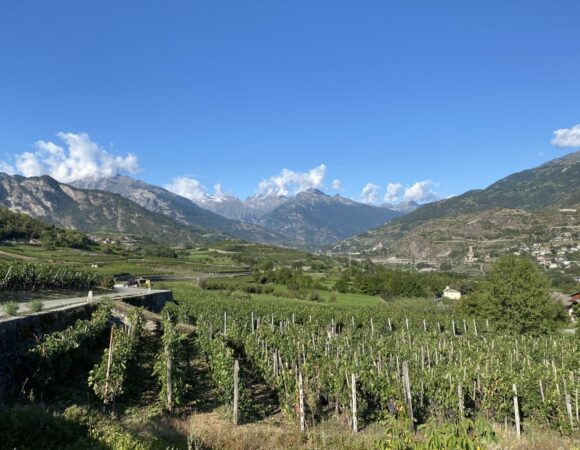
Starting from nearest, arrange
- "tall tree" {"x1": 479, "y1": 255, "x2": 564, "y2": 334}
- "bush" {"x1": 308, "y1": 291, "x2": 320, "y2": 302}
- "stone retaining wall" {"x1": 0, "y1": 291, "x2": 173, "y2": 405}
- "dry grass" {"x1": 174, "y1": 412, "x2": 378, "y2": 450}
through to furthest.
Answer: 1. "dry grass" {"x1": 174, "y1": 412, "x2": 378, "y2": 450}
2. "stone retaining wall" {"x1": 0, "y1": 291, "x2": 173, "y2": 405}
3. "tall tree" {"x1": 479, "y1": 255, "x2": 564, "y2": 334}
4. "bush" {"x1": 308, "y1": 291, "x2": 320, "y2": 302}

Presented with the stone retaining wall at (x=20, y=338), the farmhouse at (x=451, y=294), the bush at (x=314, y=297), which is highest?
the stone retaining wall at (x=20, y=338)

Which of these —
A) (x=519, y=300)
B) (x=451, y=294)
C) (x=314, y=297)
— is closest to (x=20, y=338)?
(x=519, y=300)

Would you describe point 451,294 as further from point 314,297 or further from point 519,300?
point 519,300

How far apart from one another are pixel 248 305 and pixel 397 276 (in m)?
55.9

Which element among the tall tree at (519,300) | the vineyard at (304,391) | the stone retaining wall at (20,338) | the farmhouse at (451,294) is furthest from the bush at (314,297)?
the stone retaining wall at (20,338)

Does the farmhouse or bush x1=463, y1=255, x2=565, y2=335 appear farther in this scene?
the farmhouse

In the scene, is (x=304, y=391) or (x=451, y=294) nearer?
(x=304, y=391)

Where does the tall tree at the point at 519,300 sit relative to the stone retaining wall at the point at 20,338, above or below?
below

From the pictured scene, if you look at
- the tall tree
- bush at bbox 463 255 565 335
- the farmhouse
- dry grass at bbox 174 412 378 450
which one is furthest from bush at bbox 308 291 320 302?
dry grass at bbox 174 412 378 450

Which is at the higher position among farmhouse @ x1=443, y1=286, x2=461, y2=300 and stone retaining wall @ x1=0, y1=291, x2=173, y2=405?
stone retaining wall @ x1=0, y1=291, x2=173, y2=405

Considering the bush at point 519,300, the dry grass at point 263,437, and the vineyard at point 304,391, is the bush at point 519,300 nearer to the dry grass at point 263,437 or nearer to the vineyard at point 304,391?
the vineyard at point 304,391

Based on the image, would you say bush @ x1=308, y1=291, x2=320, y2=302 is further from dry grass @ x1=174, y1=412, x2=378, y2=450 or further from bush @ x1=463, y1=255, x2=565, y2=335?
dry grass @ x1=174, y1=412, x2=378, y2=450

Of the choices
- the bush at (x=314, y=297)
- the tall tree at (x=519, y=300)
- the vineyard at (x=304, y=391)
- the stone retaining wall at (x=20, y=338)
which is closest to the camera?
the vineyard at (x=304, y=391)

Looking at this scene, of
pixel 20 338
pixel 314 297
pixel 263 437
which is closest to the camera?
pixel 263 437
